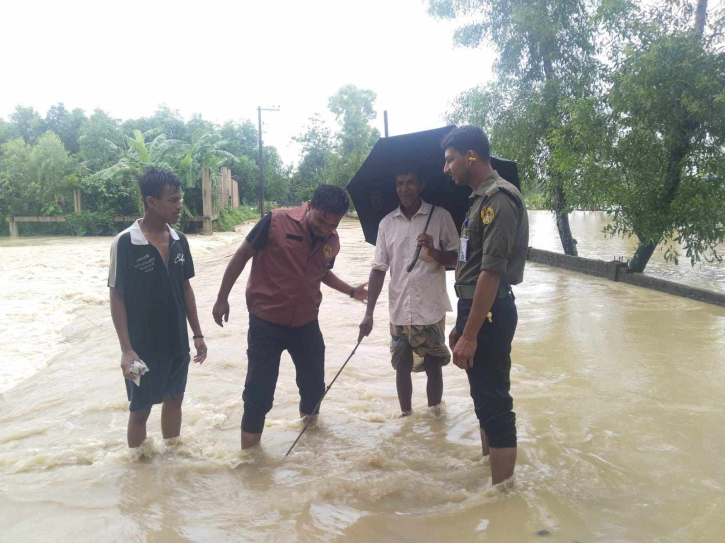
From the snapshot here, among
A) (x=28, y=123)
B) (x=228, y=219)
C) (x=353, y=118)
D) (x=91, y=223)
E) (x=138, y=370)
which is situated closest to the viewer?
(x=138, y=370)

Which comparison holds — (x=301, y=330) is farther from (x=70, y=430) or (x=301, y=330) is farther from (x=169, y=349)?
(x=70, y=430)

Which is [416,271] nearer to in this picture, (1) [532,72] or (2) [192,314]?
(2) [192,314]

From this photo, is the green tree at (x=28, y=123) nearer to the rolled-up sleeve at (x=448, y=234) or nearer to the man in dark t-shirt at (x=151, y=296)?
the man in dark t-shirt at (x=151, y=296)

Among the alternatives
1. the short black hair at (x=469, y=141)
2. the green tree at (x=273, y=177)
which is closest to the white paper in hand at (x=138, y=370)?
the short black hair at (x=469, y=141)

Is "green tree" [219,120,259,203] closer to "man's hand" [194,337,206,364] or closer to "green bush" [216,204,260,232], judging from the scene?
"green bush" [216,204,260,232]

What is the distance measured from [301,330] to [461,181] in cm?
140

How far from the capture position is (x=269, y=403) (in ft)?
11.5

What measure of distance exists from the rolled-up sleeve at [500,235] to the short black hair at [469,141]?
325 millimetres

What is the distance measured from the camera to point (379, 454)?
3.70m

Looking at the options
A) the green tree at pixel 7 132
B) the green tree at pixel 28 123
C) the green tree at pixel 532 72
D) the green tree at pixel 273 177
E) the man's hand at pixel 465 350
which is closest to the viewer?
the man's hand at pixel 465 350

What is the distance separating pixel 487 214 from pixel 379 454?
1831 mm

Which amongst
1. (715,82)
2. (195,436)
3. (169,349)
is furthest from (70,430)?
(715,82)

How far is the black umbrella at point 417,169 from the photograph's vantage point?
3668 millimetres

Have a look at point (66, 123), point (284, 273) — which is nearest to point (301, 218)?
point (284, 273)
